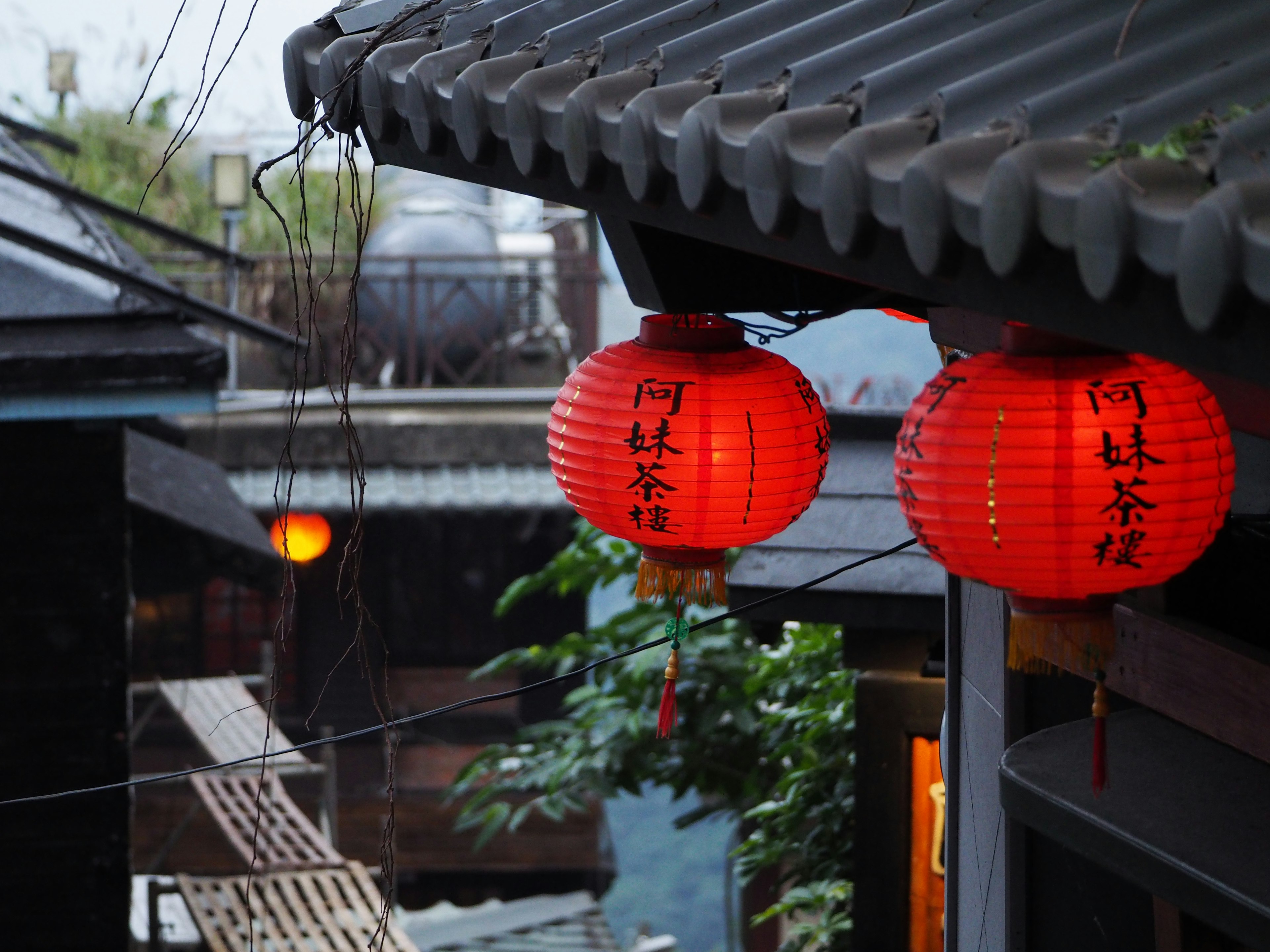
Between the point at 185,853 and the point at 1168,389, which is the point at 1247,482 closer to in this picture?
the point at 1168,389

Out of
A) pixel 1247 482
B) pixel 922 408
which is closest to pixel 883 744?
pixel 1247 482

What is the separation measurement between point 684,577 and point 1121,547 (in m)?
1.32

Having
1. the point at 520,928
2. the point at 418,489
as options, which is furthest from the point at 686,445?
the point at 418,489

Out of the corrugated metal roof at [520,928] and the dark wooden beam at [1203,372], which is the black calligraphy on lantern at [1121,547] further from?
the corrugated metal roof at [520,928]

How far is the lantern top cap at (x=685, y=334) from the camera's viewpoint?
144 inches

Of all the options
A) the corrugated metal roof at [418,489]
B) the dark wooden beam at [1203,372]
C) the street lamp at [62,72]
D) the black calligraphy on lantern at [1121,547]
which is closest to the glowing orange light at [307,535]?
the corrugated metal roof at [418,489]

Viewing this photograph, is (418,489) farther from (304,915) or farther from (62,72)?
(62,72)

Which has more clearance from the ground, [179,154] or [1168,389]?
[179,154]

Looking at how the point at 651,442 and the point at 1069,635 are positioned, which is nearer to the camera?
the point at 1069,635

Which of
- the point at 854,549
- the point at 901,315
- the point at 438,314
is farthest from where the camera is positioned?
the point at 438,314

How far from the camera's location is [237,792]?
39.3 feet

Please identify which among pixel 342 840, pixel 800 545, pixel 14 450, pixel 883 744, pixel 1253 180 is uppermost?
pixel 1253 180

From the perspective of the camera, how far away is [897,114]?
2.33 metres

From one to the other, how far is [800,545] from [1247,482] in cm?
372
